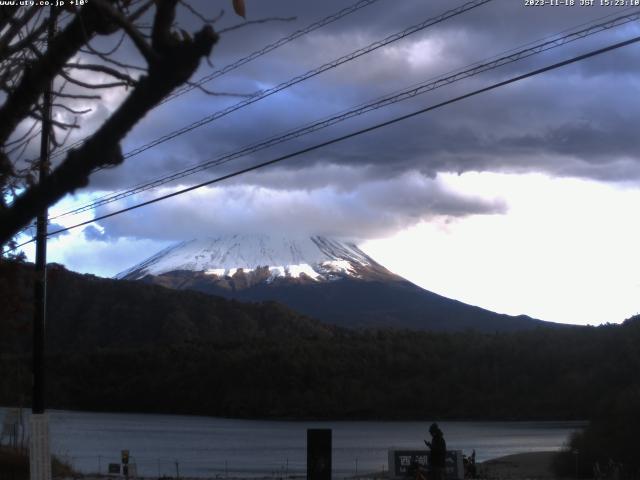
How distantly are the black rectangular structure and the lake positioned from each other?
768 inches

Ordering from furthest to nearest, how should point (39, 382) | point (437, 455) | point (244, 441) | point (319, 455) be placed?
point (244, 441), point (437, 455), point (39, 382), point (319, 455)

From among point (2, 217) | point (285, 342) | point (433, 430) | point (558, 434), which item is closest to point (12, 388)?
point (433, 430)

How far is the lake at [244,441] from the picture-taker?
1794 inches

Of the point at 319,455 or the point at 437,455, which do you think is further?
the point at 437,455

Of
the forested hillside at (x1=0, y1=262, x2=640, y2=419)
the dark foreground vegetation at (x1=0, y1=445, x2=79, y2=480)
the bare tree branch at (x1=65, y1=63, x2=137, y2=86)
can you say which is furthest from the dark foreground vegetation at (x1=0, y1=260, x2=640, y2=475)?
the bare tree branch at (x1=65, y1=63, x2=137, y2=86)

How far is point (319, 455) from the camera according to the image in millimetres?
15961

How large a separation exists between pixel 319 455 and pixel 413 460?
7.75 meters

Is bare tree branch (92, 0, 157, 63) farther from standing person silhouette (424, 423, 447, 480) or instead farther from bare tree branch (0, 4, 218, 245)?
standing person silhouette (424, 423, 447, 480)

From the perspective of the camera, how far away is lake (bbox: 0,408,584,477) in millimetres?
45562

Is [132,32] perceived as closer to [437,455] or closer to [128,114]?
[128,114]

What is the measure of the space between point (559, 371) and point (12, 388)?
60050 millimetres

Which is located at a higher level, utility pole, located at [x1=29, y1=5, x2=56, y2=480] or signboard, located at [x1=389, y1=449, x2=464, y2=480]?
utility pole, located at [x1=29, y1=5, x2=56, y2=480]

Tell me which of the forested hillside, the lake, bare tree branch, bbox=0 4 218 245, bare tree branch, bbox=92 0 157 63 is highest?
bare tree branch, bbox=92 0 157 63

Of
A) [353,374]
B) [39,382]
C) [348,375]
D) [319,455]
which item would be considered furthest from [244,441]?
[319,455]
